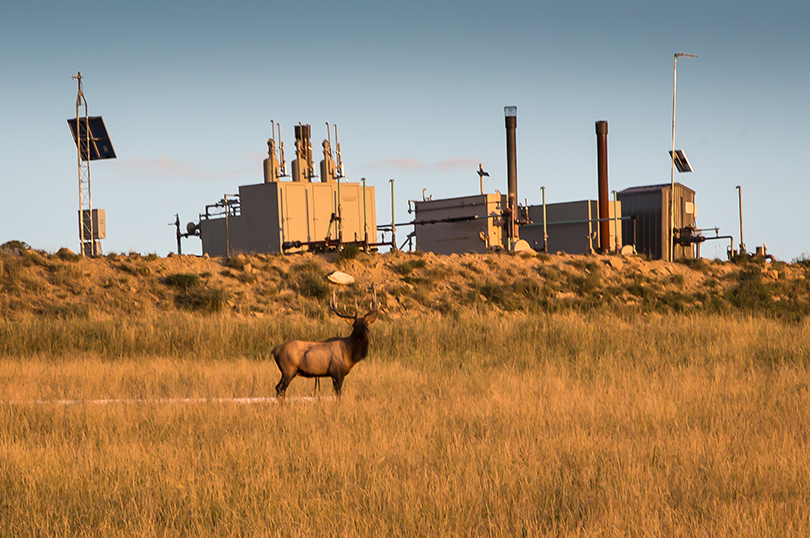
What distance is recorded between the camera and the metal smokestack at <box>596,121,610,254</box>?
46.2 m

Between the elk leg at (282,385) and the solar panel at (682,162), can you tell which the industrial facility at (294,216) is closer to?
the solar panel at (682,162)

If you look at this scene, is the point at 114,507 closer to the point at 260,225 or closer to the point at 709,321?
the point at 709,321

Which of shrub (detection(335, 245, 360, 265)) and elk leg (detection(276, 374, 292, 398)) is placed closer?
elk leg (detection(276, 374, 292, 398))

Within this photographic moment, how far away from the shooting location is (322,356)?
10953 mm

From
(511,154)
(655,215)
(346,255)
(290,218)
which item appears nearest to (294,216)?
(290,218)

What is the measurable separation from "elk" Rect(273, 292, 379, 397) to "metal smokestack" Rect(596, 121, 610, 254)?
116ft

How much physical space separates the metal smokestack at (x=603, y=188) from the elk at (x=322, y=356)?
116 feet

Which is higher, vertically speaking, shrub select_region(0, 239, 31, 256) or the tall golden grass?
shrub select_region(0, 239, 31, 256)

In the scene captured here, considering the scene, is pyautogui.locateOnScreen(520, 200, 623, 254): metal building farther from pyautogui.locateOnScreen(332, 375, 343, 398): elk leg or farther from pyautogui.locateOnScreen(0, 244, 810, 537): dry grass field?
pyautogui.locateOnScreen(332, 375, 343, 398): elk leg

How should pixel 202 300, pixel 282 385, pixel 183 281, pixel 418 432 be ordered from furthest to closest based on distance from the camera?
pixel 183 281 → pixel 202 300 → pixel 282 385 → pixel 418 432

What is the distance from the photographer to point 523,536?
20.0 feet

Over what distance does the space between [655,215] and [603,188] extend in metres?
4.77

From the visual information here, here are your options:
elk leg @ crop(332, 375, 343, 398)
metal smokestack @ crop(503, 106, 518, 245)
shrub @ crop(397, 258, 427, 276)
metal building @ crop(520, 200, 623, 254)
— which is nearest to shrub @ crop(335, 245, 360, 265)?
shrub @ crop(397, 258, 427, 276)

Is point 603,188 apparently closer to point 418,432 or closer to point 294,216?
point 294,216
